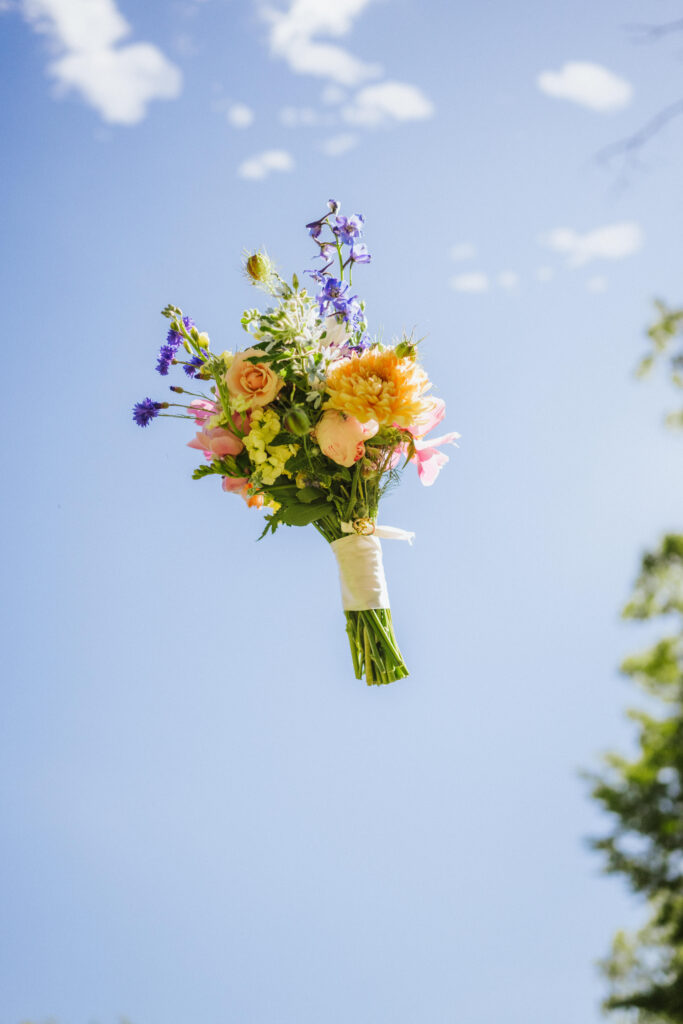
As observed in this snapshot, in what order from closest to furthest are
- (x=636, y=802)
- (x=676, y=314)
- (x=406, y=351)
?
(x=406, y=351) < (x=636, y=802) < (x=676, y=314)

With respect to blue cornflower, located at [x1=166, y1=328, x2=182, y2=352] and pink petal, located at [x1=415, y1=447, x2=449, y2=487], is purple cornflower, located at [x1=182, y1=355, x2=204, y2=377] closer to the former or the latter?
blue cornflower, located at [x1=166, y1=328, x2=182, y2=352]

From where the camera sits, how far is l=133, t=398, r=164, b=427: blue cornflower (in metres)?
1.87

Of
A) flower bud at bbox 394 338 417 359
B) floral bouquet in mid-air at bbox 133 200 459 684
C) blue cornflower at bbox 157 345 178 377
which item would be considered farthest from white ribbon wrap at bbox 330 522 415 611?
blue cornflower at bbox 157 345 178 377

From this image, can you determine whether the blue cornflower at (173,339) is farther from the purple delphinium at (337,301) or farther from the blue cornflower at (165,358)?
the purple delphinium at (337,301)

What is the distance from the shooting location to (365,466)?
6.13 ft

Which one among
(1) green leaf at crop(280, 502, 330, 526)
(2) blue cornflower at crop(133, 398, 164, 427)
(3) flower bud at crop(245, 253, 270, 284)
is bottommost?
(1) green leaf at crop(280, 502, 330, 526)

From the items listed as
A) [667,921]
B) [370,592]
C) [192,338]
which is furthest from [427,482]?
[667,921]

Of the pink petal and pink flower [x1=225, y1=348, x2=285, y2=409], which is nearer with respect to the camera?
pink flower [x1=225, y1=348, x2=285, y2=409]

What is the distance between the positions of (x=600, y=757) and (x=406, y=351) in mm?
1042

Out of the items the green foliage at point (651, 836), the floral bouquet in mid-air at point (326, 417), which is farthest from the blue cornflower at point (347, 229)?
the green foliage at point (651, 836)

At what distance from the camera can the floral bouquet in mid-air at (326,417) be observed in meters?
1.73

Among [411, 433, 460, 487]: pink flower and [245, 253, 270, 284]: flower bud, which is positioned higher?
[245, 253, 270, 284]: flower bud

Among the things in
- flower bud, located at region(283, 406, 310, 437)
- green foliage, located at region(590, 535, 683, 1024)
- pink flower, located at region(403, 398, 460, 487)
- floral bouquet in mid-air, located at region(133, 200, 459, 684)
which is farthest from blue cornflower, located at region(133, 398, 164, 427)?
green foliage, located at region(590, 535, 683, 1024)

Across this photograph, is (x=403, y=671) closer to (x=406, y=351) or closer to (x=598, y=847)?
(x=598, y=847)
